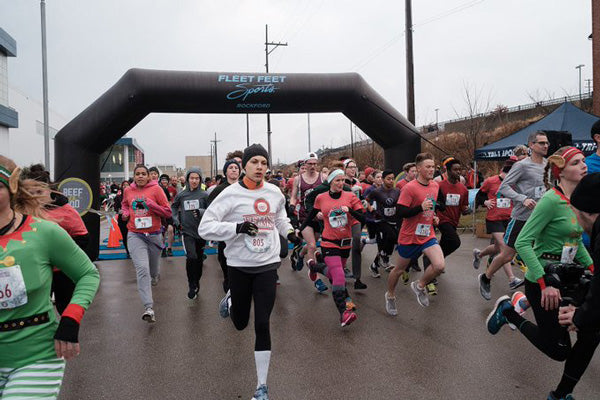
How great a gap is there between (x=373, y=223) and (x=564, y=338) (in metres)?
6.11

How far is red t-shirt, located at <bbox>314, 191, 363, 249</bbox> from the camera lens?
6.28 metres

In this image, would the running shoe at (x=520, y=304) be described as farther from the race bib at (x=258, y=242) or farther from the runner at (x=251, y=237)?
the race bib at (x=258, y=242)

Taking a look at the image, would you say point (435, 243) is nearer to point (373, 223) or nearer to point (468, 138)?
point (373, 223)

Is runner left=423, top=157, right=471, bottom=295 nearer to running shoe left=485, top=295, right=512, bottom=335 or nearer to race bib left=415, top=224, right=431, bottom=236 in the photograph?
race bib left=415, top=224, right=431, bottom=236

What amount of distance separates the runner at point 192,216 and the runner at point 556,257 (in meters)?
4.91

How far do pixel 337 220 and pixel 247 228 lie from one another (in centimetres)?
273

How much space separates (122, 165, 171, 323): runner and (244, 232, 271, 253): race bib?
2661mm

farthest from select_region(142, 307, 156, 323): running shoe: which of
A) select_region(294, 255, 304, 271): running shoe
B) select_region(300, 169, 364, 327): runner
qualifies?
select_region(294, 255, 304, 271): running shoe

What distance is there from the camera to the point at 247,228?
3.69 m

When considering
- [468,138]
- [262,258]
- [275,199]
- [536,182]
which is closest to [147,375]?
[262,258]

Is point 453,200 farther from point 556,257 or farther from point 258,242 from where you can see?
point 258,242

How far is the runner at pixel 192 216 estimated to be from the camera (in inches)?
290

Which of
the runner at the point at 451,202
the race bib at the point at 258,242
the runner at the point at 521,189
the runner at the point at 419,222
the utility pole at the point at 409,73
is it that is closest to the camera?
the race bib at the point at 258,242

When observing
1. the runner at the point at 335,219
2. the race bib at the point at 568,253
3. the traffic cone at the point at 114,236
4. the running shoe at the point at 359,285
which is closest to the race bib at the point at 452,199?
the runner at the point at 335,219
